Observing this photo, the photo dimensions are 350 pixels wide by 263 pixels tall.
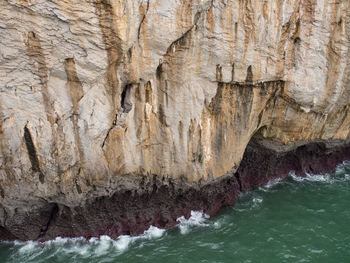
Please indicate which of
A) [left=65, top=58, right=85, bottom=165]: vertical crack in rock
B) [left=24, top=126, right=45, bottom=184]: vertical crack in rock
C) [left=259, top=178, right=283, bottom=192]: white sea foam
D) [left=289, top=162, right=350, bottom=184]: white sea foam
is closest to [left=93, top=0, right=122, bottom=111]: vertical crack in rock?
[left=65, top=58, right=85, bottom=165]: vertical crack in rock

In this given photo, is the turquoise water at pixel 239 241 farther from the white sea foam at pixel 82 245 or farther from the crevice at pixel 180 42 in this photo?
the crevice at pixel 180 42

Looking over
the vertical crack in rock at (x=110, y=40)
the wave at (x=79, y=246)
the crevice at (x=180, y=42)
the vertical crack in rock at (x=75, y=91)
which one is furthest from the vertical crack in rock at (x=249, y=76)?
the wave at (x=79, y=246)

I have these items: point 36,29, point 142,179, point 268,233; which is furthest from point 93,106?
point 268,233

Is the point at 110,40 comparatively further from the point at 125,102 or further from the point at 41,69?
the point at 125,102

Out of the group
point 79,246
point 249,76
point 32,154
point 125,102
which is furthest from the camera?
point 249,76

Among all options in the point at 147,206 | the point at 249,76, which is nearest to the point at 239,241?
the point at 147,206

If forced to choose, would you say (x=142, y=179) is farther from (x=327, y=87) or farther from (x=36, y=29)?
(x=327, y=87)
